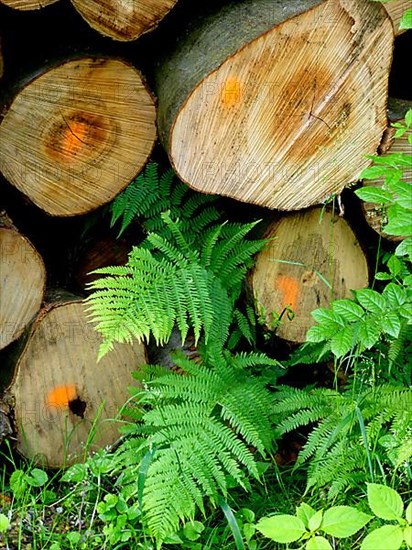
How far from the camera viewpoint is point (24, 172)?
2719 millimetres

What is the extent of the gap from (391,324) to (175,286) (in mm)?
722

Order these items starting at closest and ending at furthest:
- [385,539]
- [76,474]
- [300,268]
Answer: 1. [385,539]
2. [76,474]
3. [300,268]

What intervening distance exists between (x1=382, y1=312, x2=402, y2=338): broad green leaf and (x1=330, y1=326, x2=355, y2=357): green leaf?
93 mm

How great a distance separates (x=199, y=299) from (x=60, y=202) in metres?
0.55

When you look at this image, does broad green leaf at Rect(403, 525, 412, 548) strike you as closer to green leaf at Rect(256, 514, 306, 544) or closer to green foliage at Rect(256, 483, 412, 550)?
green foliage at Rect(256, 483, 412, 550)

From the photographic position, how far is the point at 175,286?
277cm

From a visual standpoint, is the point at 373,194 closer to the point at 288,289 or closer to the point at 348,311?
the point at 348,311

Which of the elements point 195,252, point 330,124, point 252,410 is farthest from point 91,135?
point 252,410

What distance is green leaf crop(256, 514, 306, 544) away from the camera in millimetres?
2051

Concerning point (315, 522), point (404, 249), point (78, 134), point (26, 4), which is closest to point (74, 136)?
point (78, 134)

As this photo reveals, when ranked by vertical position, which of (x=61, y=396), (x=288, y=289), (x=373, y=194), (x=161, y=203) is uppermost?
(x=373, y=194)

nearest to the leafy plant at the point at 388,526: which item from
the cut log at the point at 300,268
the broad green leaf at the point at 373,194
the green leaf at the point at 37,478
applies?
the broad green leaf at the point at 373,194

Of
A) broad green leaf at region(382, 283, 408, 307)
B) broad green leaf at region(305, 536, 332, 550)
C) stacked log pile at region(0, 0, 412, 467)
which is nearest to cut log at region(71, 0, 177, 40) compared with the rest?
stacked log pile at region(0, 0, 412, 467)

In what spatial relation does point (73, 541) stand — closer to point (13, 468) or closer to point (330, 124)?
Result: point (13, 468)
